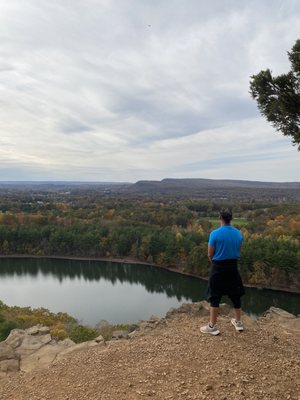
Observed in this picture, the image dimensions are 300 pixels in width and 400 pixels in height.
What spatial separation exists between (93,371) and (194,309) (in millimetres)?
3271

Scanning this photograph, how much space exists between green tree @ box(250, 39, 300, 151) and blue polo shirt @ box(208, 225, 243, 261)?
3846 mm

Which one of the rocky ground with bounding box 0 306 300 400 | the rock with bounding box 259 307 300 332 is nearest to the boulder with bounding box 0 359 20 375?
the rocky ground with bounding box 0 306 300 400

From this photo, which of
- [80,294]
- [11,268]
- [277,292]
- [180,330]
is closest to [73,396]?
[180,330]

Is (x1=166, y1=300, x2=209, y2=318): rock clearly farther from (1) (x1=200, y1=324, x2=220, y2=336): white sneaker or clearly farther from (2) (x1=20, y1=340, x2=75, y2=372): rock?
(2) (x1=20, y1=340, x2=75, y2=372): rock

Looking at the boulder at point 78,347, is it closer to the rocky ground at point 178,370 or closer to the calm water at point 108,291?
the rocky ground at point 178,370

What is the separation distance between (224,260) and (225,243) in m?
0.26

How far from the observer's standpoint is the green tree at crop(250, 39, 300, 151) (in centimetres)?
792

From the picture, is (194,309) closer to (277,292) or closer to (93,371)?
(93,371)

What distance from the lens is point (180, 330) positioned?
6.25 metres

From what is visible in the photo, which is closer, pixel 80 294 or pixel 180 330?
pixel 180 330

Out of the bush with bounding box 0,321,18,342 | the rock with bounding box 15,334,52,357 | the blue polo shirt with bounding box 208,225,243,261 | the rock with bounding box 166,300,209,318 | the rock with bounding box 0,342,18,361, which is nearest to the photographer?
the blue polo shirt with bounding box 208,225,243,261

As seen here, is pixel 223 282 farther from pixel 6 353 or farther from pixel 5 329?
pixel 5 329

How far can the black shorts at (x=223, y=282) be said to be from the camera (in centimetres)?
535

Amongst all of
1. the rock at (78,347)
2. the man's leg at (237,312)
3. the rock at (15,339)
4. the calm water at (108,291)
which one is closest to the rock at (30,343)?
the rock at (15,339)
